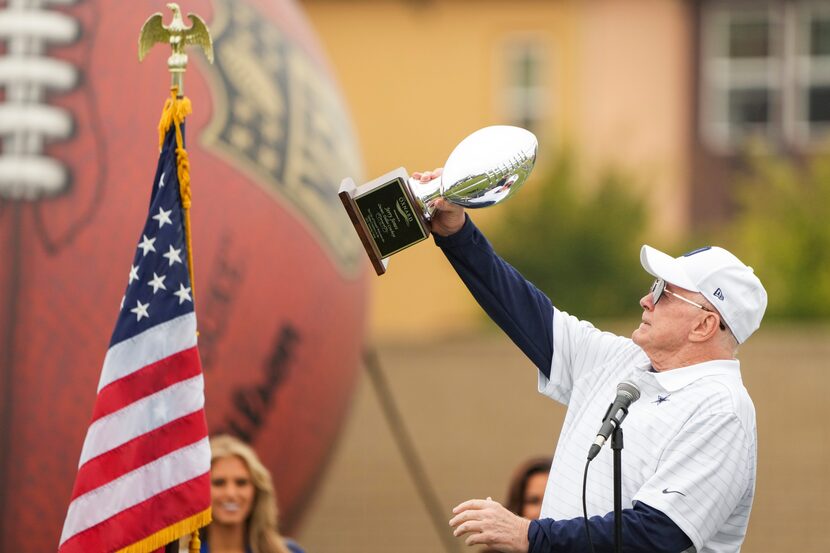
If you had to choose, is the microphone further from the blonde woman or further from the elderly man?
the blonde woman

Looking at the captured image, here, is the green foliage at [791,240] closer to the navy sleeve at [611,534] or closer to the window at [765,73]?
the window at [765,73]

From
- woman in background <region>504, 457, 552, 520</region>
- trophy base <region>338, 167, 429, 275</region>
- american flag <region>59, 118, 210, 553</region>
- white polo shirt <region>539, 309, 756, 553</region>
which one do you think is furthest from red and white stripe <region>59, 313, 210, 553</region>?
woman in background <region>504, 457, 552, 520</region>

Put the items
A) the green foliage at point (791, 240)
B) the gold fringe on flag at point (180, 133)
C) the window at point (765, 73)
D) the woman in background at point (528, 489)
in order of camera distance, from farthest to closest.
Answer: the window at point (765, 73)
the green foliage at point (791, 240)
the woman in background at point (528, 489)
the gold fringe on flag at point (180, 133)

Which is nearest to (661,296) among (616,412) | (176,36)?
(616,412)

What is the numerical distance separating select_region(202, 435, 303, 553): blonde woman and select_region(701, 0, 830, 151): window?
1735 cm

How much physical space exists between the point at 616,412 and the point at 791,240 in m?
13.0

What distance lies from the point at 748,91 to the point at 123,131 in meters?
17.9

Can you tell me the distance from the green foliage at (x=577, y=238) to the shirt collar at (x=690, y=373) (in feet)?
47.3

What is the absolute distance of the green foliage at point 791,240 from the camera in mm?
15102

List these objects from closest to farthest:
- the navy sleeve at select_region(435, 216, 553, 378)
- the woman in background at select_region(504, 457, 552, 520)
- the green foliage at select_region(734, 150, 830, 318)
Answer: the navy sleeve at select_region(435, 216, 553, 378) → the woman in background at select_region(504, 457, 552, 520) → the green foliage at select_region(734, 150, 830, 318)

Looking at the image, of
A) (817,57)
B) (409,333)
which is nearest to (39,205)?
(409,333)

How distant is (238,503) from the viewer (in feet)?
18.3

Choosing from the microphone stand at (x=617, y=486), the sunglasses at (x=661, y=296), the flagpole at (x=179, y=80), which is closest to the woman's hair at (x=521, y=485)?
the flagpole at (x=179, y=80)

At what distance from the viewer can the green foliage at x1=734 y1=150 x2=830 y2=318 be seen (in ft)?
49.5
